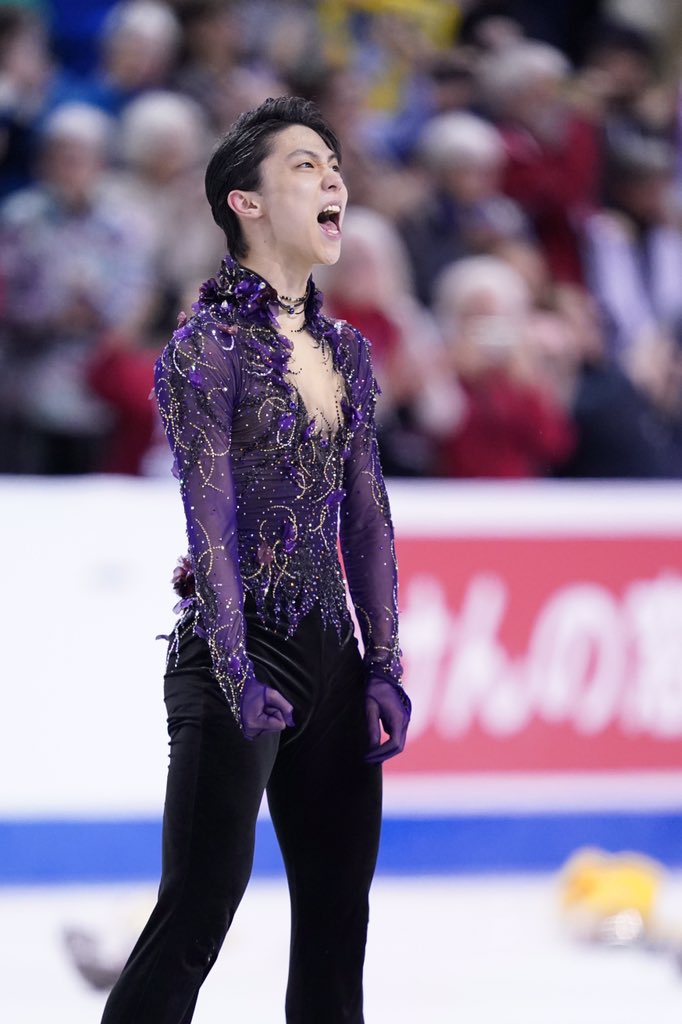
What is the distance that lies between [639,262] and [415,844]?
3091mm

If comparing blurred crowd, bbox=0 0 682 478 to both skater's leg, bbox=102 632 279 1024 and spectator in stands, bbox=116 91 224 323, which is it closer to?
spectator in stands, bbox=116 91 224 323

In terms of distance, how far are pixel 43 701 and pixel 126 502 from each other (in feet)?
2.14

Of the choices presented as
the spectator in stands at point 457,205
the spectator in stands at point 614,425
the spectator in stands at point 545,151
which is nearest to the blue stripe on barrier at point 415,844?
the spectator in stands at point 614,425

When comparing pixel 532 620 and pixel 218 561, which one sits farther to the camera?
pixel 532 620

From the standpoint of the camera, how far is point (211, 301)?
2471mm

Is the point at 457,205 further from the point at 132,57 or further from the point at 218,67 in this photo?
the point at 132,57

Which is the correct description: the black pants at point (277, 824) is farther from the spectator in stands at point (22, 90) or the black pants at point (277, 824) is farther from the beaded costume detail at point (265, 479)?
the spectator in stands at point (22, 90)

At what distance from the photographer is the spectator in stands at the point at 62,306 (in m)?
5.33

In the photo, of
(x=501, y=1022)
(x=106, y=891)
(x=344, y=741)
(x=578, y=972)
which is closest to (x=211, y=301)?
(x=344, y=741)

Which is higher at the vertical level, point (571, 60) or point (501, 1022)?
point (571, 60)

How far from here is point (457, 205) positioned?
6359mm

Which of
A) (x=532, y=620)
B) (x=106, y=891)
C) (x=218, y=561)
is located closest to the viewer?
(x=218, y=561)

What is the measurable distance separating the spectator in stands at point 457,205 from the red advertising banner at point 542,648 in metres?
1.48

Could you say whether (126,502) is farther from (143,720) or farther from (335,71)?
(335,71)
